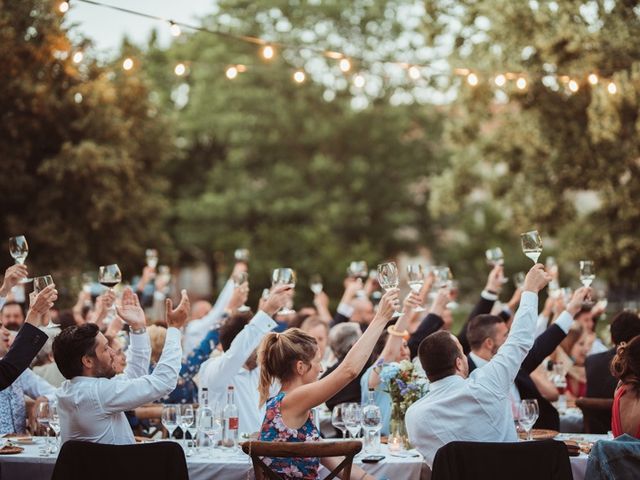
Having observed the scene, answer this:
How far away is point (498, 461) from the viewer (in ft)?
14.0

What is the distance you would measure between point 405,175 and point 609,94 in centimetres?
1516

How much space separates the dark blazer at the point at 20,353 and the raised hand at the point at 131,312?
0.42 metres

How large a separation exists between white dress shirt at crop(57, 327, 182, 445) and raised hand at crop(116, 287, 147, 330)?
0.25 metres

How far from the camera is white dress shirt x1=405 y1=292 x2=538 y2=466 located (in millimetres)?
4570

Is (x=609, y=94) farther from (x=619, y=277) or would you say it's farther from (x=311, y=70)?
(x=311, y=70)

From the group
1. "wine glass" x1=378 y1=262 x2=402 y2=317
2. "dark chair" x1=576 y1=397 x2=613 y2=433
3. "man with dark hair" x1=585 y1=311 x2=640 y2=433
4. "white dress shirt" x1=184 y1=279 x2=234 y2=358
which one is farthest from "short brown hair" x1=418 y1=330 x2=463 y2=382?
"white dress shirt" x1=184 y1=279 x2=234 y2=358

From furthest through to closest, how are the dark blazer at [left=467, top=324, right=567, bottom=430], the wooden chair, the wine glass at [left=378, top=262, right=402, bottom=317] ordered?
the dark blazer at [left=467, top=324, right=567, bottom=430]
the wine glass at [left=378, top=262, right=402, bottom=317]
the wooden chair

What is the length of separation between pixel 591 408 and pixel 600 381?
20.7 inches

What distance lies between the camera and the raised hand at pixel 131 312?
491cm

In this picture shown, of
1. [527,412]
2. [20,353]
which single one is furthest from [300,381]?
[527,412]

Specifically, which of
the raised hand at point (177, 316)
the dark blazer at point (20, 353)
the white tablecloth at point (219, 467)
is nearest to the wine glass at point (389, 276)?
the white tablecloth at point (219, 467)

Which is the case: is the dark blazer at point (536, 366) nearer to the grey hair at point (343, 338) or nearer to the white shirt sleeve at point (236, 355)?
the grey hair at point (343, 338)

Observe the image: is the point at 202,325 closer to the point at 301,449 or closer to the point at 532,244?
the point at 532,244

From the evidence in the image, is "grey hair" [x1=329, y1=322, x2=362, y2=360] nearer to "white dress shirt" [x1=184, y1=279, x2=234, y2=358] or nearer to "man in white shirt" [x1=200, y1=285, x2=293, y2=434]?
"man in white shirt" [x1=200, y1=285, x2=293, y2=434]
